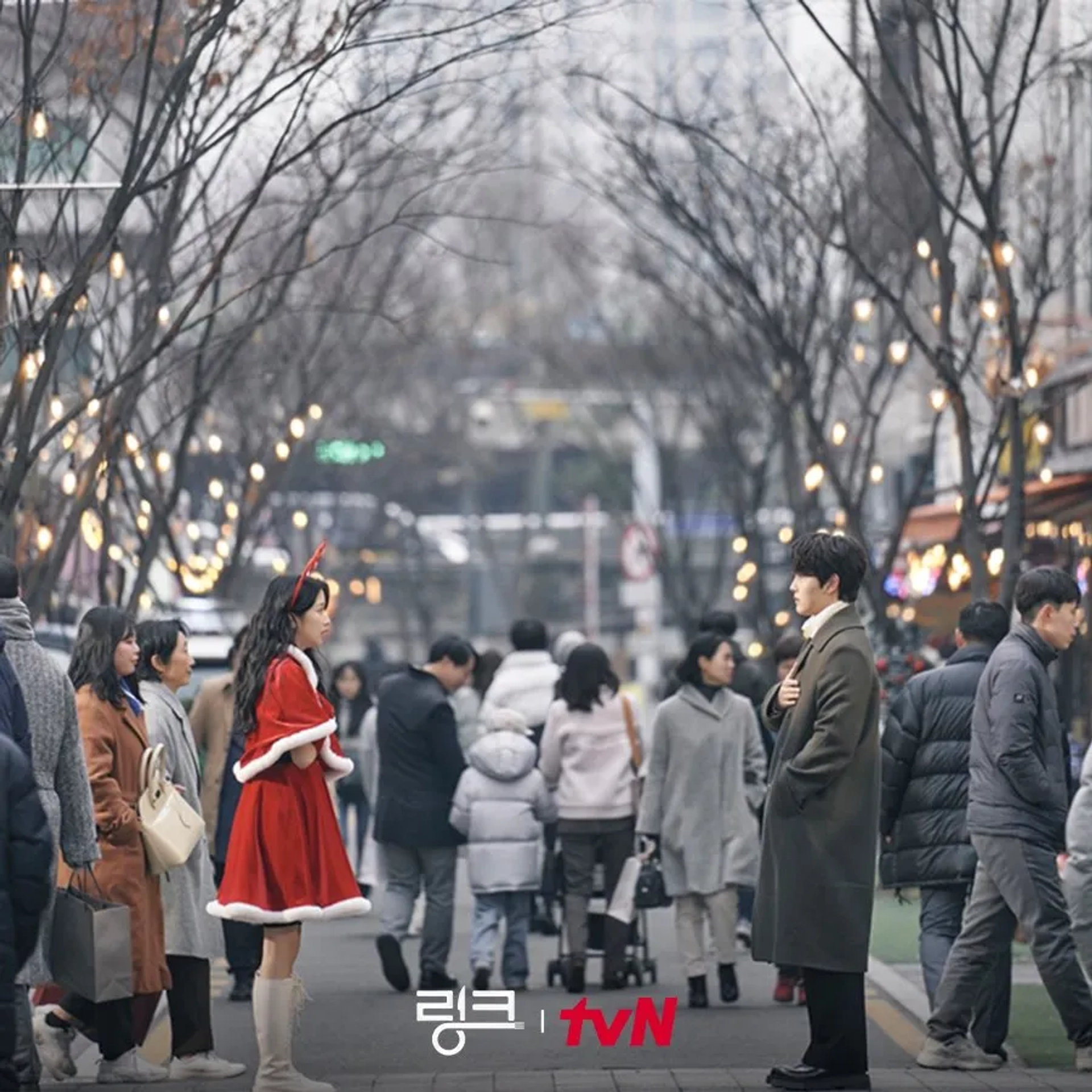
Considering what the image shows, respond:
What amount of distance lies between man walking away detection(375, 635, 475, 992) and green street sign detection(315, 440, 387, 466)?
27426 mm

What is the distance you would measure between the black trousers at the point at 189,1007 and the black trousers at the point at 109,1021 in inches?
7.9

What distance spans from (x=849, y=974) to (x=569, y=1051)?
2007 mm

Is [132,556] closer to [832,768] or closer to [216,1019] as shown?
[216,1019]

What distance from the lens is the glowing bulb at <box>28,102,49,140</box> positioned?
41.5 ft

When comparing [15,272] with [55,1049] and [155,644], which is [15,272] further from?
[55,1049]

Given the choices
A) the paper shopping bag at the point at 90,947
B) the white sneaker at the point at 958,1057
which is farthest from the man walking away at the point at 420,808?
the paper shopping bag at the point at 90,947

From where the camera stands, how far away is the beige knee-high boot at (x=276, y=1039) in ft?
27.1

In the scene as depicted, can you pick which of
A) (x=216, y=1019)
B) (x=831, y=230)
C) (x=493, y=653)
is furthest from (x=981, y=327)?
(x=216, y=1019)

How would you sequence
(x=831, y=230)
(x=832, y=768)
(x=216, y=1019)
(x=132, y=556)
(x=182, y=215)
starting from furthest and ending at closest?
1. (x=132, y=556)
2. (x=831, y=230)
3. (x=182, y=215)
4. (x=216, y=1019)
5. (x=832, y=768)

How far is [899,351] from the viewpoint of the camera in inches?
827

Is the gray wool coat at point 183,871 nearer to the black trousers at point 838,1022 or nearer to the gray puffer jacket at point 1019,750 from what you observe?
the black trousers at point 838,1022

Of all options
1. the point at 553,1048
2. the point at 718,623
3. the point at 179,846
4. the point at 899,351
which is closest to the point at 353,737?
the point at 899,351

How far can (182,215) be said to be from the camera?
1714 cm

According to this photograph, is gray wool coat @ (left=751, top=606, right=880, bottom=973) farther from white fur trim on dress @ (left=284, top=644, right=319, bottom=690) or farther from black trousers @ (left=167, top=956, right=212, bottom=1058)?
black trousers @ (left=167, top=956, right=212, bottom=1058)
